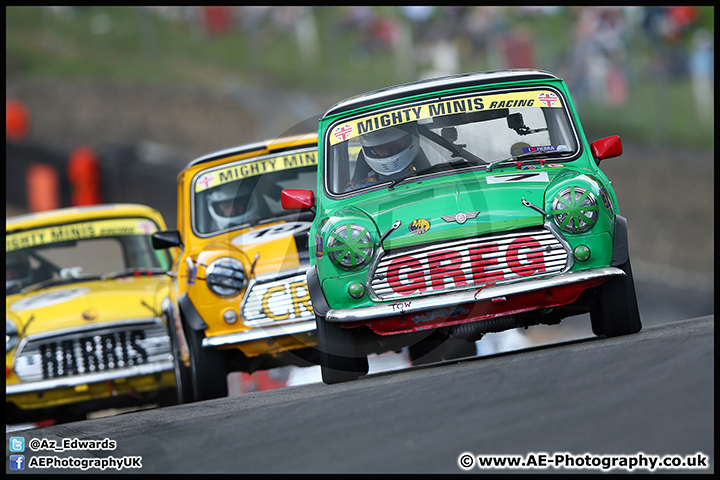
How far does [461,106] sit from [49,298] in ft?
14.2

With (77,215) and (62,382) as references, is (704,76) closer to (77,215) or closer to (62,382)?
(77,215)

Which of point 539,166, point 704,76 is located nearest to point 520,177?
point 539,166

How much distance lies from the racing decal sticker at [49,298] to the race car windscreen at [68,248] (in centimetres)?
50

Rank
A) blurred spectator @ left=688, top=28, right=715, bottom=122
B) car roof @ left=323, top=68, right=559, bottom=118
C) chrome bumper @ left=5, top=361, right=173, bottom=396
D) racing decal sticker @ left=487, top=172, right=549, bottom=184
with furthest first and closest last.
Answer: blurred spectator @ left=688, top=28, right=715, bottom=122, chrome bumper @ left=5, top=361, right=173, bottom=396, car roof @ left=323, top=68, right=559, bottom=118, racing decal sticker @ left=487, top=172, right=549, bottom=184

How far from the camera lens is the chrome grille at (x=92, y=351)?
27.9 feet

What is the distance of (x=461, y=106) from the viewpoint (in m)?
6.94

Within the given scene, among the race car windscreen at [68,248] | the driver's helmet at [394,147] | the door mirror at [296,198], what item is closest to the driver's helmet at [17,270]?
the race car windscreen at [68,248]

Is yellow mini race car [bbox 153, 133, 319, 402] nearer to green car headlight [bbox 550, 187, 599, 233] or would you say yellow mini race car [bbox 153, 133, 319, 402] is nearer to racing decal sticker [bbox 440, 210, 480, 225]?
racing decal sticker [bbox 440, 210, 480, 225]

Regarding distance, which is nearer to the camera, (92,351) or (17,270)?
(92,351)

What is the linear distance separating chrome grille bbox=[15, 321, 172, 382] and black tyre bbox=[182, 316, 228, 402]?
2.64ft

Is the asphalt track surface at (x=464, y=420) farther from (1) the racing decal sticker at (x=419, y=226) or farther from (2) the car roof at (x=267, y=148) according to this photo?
(2) the car roof at (x=267, y=148)

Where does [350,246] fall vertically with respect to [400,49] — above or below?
below

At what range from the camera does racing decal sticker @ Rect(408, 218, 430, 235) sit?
244 inches

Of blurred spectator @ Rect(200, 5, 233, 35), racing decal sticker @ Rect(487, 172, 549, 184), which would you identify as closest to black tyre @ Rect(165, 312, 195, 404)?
racing decal sticker @ Rect(487, 172, 549, 184)
